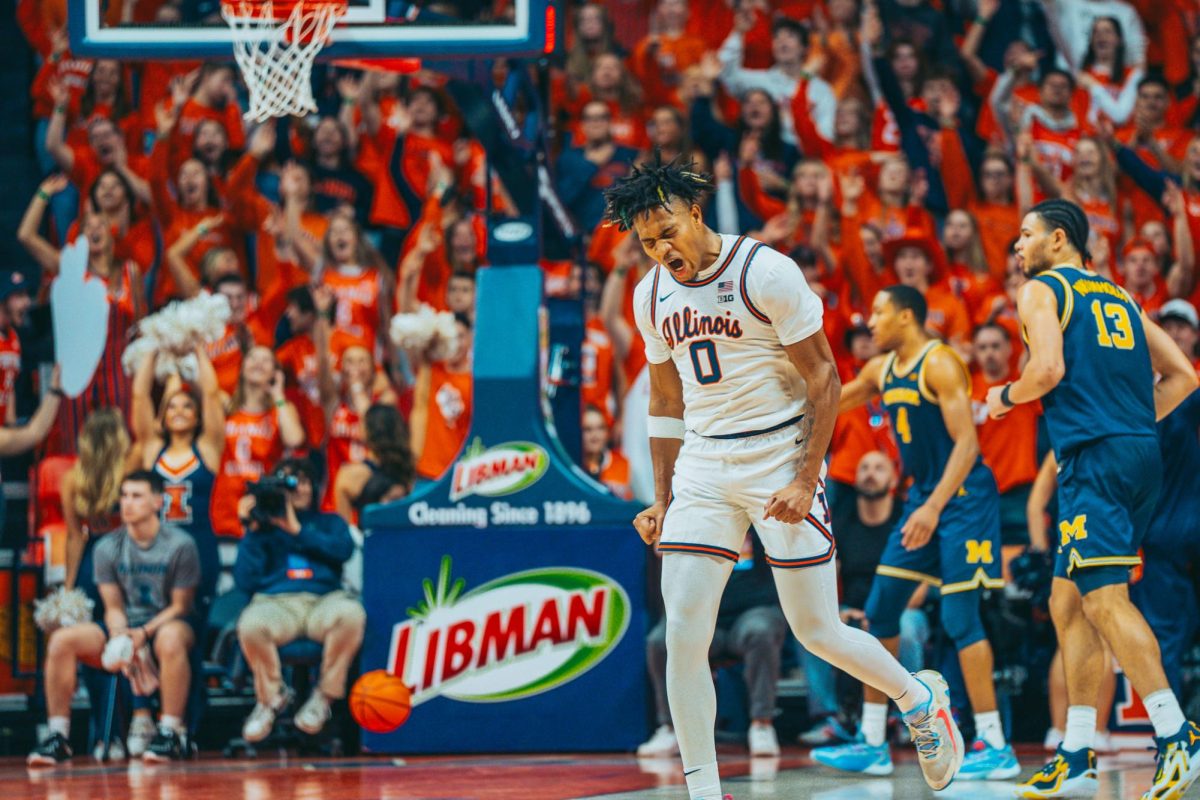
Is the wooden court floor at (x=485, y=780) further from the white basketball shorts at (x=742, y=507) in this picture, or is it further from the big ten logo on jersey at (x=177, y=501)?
the big ten logo on jersey at (x=177, y=501)

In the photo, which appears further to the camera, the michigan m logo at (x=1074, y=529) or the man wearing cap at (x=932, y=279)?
the man wearing cap at (x=932, y=279)

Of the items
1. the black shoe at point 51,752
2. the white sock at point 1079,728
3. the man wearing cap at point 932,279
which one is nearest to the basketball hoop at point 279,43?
the black shoe at point 51,752

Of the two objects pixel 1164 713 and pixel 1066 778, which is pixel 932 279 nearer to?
pixel 1066 778

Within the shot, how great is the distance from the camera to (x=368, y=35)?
8.27 metres

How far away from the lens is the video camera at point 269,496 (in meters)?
8.90

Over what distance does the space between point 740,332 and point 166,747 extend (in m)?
4.77

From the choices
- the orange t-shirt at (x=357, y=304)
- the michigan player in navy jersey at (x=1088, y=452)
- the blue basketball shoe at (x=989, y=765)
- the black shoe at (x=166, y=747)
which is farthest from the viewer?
the orange t-shirt at (x=357, y=304)

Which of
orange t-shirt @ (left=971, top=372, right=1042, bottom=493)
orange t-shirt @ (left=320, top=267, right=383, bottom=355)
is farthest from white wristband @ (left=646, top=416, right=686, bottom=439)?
orange t-shirt @ (left=320, top=267, right=383, bottom=355)

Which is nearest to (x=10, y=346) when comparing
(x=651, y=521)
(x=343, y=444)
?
(x=343, y=444)

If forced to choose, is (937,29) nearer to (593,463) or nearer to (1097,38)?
(1097,38)

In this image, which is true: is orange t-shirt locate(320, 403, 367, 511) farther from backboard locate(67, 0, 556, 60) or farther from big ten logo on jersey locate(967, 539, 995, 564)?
big ten logo on jersey locate(967, 539, 995, 564)

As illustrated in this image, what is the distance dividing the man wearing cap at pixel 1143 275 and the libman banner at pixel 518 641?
Result: 4174 millimetres

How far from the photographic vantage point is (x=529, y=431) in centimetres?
852

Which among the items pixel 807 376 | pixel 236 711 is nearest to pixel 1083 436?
pixel 807 376
